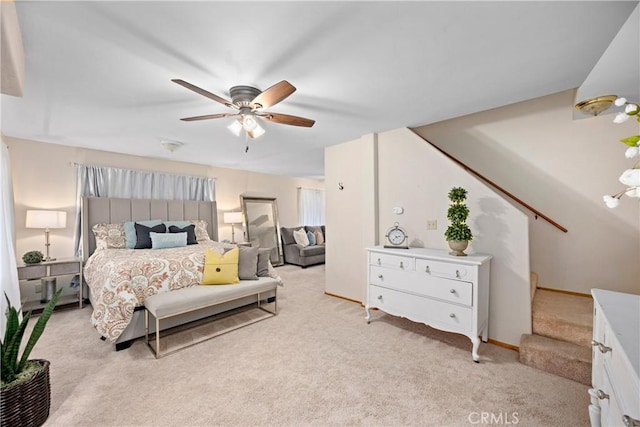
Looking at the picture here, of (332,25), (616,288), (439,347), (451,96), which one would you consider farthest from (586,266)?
(332,25)

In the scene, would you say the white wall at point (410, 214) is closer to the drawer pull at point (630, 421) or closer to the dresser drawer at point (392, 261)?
the dresser drawer at point (392, 261)

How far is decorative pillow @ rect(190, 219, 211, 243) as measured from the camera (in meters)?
4.65

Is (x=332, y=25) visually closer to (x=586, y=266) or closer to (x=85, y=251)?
(x=586, y=266)

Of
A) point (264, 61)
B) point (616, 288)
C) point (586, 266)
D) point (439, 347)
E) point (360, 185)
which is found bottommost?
point (439, 347)

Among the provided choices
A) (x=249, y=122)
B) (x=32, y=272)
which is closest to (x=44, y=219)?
(x=32, y=272)

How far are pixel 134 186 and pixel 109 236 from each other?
1.07m

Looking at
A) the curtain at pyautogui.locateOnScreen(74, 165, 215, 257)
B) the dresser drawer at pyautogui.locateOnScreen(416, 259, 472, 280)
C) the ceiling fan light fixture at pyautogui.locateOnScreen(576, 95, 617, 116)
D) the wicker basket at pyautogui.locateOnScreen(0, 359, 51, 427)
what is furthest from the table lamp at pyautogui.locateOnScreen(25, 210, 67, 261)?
the ceiling fan light fixture at pyautogui.locateOnScreen(576, 95, 617, 116)

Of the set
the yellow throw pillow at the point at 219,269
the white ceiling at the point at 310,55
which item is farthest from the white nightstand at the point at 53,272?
the yellow throw pillow at the point at 219,269

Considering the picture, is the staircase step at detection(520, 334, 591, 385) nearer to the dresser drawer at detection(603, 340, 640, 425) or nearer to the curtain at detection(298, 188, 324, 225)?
the dresser drawer at detection(603, 340, 640, 425)

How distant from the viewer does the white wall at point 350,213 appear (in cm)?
345

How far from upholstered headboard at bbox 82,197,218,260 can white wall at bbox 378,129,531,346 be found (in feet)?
12.0

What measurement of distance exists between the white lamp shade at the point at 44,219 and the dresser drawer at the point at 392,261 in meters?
A: 4.14

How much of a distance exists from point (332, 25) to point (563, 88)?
2.16 m

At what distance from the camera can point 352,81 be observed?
2.04 meters
